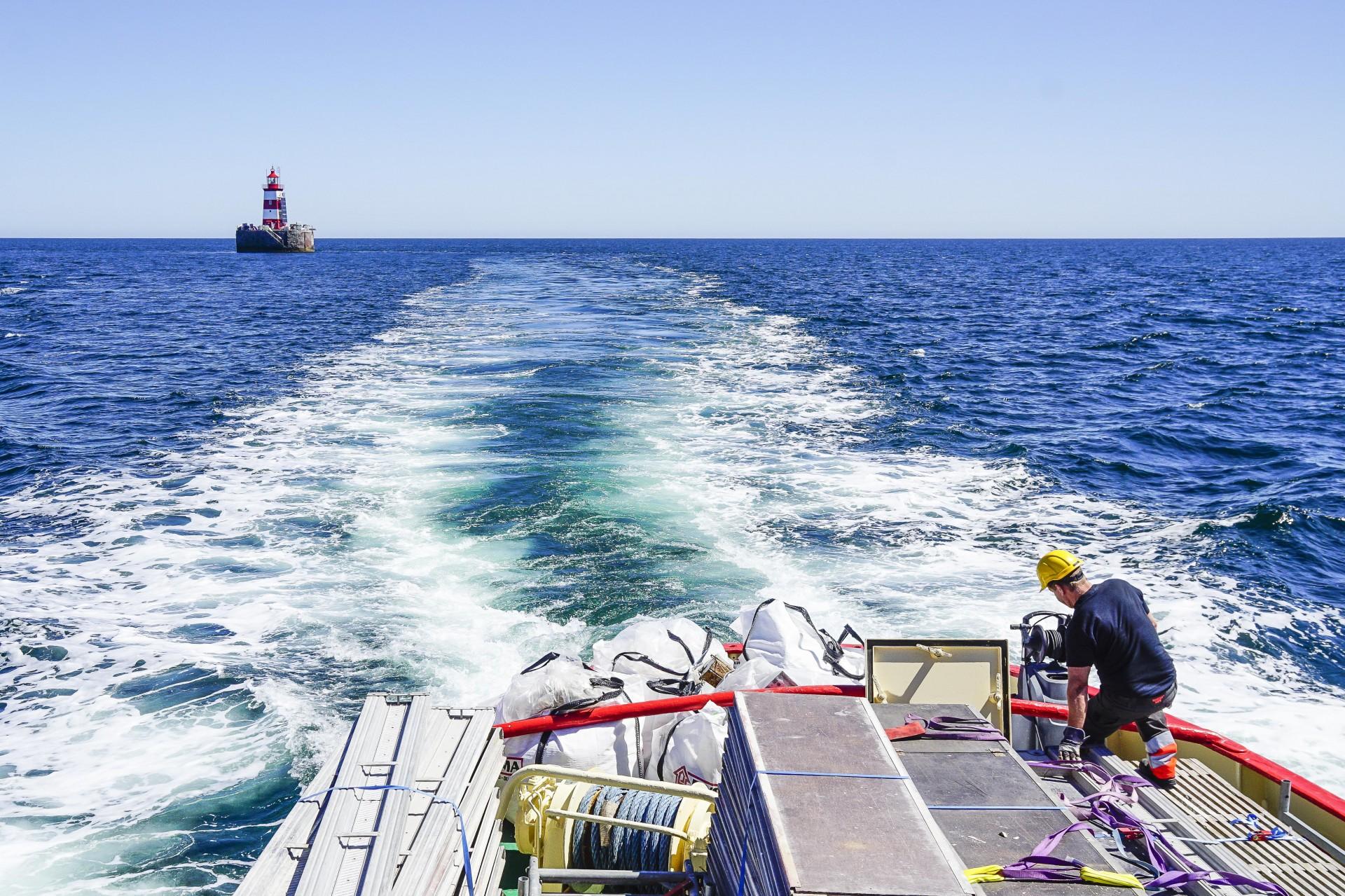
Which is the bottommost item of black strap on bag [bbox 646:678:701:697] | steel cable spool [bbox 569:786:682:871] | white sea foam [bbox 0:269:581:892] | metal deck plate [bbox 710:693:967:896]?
white sea foam [bbox 0:269:581:892]

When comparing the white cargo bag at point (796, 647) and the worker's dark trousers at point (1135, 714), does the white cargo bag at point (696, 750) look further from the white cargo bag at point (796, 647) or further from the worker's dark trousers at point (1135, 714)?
the worker's dark trousers at point (1135, 714)

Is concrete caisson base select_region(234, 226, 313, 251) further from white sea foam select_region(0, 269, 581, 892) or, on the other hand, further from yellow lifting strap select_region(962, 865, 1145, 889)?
yellow lifting strap select_region(962, 865, 1145, 889)

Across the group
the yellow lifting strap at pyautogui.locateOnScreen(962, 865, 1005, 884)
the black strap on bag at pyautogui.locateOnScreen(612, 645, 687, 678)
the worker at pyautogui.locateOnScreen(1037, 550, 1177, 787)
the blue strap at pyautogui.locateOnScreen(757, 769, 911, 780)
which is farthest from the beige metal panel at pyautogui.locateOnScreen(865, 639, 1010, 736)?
the yellow lifting strap at pyautogui.locateOnScreen(962, 865, 1005, 884)

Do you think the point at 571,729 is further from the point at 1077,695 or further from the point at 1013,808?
the point at 1077,695

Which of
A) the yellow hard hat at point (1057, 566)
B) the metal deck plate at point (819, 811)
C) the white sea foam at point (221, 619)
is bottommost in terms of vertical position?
the white sea foam at point (221, 619)

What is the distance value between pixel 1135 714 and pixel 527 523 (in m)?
8.92

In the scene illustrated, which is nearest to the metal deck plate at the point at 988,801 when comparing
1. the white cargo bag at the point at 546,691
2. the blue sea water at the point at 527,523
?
the white cargo bag at the point at 546,691

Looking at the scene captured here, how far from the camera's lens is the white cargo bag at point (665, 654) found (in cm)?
695

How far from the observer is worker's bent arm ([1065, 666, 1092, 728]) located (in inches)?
229

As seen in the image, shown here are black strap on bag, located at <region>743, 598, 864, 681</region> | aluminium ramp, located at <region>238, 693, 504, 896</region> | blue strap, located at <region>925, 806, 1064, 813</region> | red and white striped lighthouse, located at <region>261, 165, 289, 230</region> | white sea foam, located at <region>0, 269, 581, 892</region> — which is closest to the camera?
aluminium ramp, located at <region>238, 693, 504, 896</region>

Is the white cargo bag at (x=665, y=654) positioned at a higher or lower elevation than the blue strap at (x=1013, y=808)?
lower

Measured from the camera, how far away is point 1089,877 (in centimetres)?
378

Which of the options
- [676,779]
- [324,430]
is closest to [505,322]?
[324,430]

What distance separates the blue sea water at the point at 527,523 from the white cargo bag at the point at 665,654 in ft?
7.64
